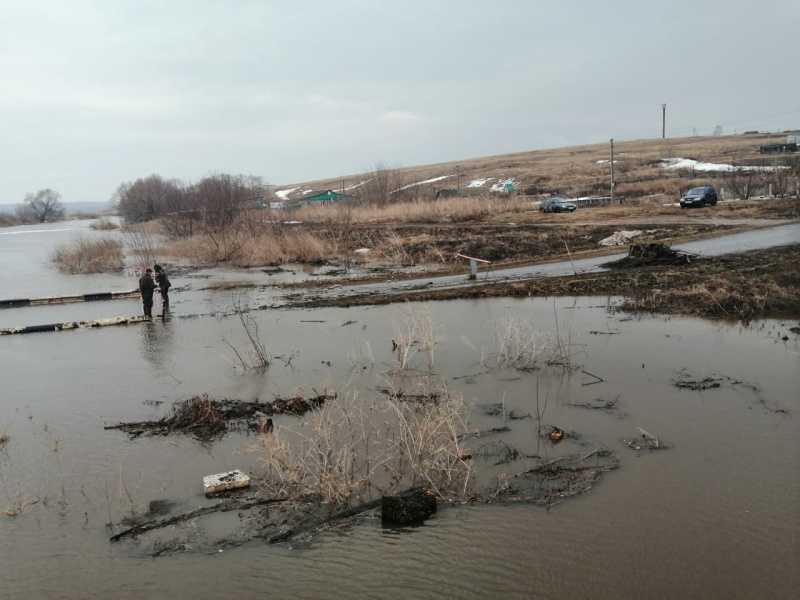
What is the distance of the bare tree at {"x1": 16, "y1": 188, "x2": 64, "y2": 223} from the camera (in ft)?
454

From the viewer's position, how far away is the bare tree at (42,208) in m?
138

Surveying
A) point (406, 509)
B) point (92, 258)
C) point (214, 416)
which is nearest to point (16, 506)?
point (214, 416)

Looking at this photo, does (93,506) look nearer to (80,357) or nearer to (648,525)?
(648,525)

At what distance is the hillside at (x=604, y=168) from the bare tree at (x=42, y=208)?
273 ft

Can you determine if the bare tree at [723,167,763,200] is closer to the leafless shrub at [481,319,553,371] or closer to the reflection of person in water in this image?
the leafless shrub at [481,319,553,371]

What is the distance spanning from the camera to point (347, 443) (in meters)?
8.30

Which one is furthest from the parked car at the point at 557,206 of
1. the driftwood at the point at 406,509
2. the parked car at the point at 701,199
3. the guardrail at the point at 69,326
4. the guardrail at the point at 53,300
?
the driftwood at the point at 406,509

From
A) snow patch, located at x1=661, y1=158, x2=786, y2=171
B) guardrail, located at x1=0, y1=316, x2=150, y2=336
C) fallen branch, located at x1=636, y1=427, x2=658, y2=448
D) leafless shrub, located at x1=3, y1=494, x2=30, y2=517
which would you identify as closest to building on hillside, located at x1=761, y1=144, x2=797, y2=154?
snow patch, located at x1=661, y1=158, x2=786, y2=171

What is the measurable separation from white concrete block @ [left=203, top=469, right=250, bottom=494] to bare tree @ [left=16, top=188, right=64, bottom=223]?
488 ft

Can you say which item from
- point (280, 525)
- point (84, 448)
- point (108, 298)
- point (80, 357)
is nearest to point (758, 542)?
point (280, 525)

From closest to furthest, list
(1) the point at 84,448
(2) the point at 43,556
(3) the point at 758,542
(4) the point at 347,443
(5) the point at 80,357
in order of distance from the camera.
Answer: (3) the point at 758,542 → (2) the point at 43,556 → (4) the point at 347,443 → (1) the point at 84,448 → (5) the point at 80,357

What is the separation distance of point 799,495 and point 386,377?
20.8 feet

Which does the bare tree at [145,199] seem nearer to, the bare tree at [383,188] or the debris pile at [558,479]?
the bare tree at [383,188]

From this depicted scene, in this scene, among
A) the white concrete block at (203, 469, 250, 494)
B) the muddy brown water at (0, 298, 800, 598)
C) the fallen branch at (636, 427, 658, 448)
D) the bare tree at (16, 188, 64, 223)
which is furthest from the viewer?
the bare tree at (16, 188, 64, 223)
